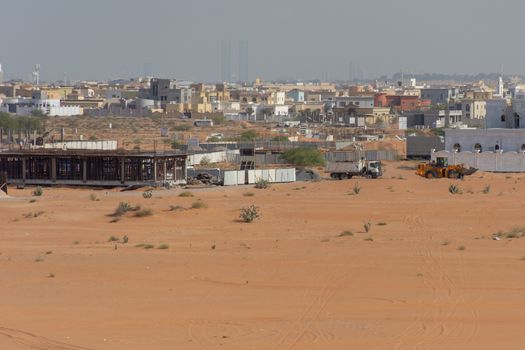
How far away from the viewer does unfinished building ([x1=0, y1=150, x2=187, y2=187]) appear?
4922cm

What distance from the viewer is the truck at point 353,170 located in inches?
2048

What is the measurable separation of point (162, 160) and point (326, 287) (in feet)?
91.9

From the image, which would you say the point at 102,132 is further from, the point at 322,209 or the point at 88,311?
the point at 88,311

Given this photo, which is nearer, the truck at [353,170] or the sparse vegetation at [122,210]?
the sparse vegetation at [122,210]

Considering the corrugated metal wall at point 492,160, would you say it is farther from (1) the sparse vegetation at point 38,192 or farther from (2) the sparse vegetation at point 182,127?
(2) the sparse vegetation at point 182,127

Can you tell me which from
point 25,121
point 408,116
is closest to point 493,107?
point 25,121

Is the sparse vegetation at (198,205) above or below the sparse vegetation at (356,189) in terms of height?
above

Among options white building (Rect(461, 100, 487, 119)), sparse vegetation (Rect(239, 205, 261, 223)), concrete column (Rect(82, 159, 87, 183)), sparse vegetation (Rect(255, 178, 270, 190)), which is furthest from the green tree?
sparse vegetation (Rect(239, 205, 261, 223))

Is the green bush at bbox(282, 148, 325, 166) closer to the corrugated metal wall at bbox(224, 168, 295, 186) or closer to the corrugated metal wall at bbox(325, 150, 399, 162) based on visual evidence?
the corrugated metal wall at bbox(325, 150, 399, 162)

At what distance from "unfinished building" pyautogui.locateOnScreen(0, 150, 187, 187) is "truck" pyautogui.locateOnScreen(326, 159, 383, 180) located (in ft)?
22.1

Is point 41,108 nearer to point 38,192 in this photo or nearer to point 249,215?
point 38,192

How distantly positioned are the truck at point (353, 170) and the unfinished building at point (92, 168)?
22.1 feet

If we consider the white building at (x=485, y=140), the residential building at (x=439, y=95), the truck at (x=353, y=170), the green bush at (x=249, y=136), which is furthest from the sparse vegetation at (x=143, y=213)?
the residential building at (x=439, y=95)

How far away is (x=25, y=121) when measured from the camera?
313 ft
